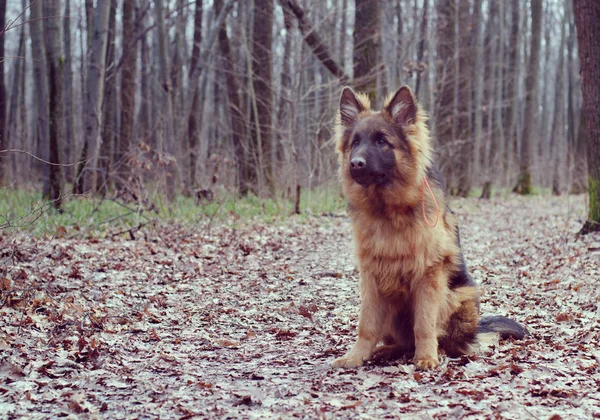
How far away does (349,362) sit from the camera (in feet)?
15.7

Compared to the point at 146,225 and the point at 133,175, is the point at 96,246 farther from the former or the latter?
the point at 133,175

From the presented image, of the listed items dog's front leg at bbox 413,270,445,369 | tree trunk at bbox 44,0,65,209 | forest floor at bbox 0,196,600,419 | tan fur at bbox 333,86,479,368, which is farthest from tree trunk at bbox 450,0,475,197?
dog's front leg at bbox 413,270,445,369

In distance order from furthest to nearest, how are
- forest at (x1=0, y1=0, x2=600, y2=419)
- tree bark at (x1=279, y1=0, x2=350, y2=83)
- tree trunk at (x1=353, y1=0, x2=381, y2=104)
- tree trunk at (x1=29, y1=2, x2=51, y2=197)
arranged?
tree trunk at (x1=353, y1=0, x2=381, y2=104) < tree bark at (x1=279, y1=0, x2=350, y2=83) < tree trunk at (x1=29, y1=2, x2=51, y2=197) < forest at (x1=0, y1=0, x2=600, y2=419)

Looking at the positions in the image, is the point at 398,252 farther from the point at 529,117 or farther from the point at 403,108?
the point at 529,117

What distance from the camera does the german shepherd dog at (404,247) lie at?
475 cm

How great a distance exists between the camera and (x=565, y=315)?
241 inches

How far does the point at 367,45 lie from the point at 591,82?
265 inches

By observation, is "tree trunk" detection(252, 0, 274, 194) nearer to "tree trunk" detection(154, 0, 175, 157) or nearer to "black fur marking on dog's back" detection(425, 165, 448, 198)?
"tree trunk" detection(154, 0, 175, 157)

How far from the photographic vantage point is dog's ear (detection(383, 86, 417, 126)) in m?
5.15

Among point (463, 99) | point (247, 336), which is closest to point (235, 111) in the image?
point (463, 99)

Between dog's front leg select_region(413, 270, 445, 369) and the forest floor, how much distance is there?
0.18m

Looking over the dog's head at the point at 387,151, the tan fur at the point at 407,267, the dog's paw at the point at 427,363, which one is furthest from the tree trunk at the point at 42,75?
the dog's paw at the point at 427,363

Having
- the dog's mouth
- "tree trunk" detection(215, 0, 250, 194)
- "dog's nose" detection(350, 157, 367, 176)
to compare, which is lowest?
the dog's mouth

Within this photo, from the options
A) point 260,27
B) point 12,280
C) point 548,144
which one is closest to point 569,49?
point 548,144
